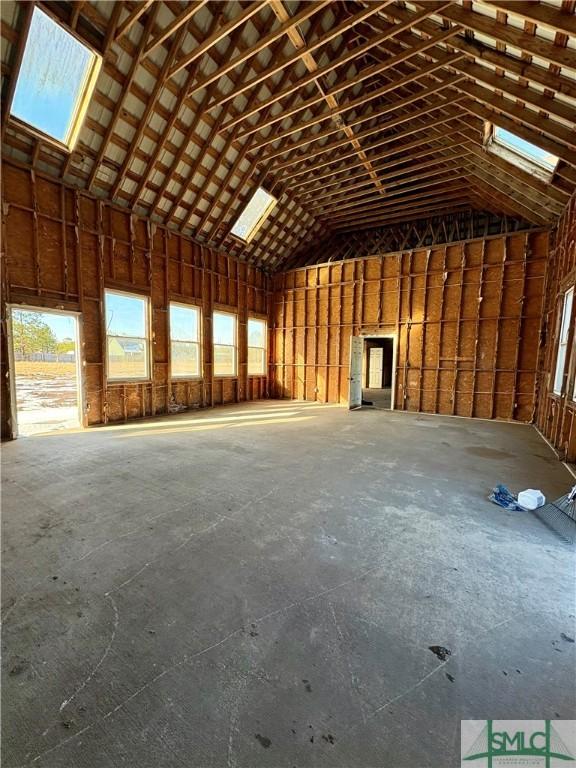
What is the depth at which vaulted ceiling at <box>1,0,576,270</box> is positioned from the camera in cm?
453

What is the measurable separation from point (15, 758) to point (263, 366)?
1225 cm

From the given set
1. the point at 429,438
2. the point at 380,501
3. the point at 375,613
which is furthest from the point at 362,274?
the point at 375,613

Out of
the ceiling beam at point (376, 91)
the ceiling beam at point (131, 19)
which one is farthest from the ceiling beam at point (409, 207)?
the ceiling beam at point (131, 19)

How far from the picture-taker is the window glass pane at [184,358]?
9770mm

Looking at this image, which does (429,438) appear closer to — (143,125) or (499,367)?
(499,367)

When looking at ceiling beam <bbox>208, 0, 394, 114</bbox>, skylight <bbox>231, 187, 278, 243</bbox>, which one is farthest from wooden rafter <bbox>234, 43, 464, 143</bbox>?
skylight <bbox>231, 187, 278, 243</bbox>

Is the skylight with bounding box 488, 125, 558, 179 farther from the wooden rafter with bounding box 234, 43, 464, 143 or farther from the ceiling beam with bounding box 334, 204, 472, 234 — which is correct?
the ceiling beam with bounding box 334, 204, 472, 234

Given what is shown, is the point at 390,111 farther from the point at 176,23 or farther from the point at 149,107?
the point at 149,107

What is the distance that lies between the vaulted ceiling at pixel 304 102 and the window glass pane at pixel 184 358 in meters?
3.42

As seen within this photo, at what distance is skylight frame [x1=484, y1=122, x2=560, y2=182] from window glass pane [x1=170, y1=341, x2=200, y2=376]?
888cm

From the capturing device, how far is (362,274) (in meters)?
11.3

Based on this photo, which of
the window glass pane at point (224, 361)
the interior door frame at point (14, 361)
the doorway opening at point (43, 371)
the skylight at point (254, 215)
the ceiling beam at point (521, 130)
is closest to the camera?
the ceiling beam at point (521, 130)

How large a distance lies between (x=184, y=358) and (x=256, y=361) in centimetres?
353

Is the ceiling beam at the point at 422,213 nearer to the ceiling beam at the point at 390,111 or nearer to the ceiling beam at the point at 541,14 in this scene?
the ceiling beam at the point at 390,111
